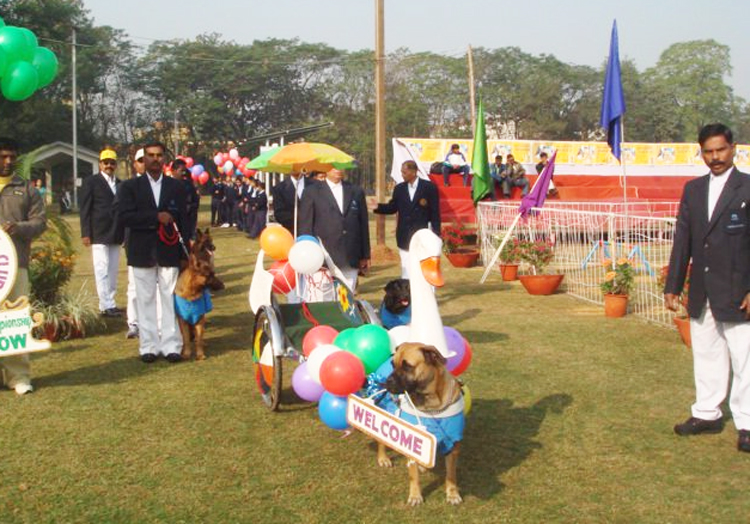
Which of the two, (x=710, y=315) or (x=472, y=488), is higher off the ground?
(x=710, y=315)

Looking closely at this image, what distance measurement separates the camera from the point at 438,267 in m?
4.53

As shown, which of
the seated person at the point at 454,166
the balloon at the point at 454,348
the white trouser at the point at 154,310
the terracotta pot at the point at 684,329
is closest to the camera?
the balloon at the point at 454,348

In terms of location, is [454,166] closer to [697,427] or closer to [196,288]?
[196,288]

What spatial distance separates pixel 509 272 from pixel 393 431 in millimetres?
9763

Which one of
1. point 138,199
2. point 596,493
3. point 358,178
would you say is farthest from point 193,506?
point 358,178

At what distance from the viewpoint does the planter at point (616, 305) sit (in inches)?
393

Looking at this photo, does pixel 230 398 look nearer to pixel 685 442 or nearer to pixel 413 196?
pixel 685 442

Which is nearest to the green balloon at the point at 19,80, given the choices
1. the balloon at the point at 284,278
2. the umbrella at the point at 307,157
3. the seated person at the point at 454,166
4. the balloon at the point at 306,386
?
the umbrella at the point at 307,157

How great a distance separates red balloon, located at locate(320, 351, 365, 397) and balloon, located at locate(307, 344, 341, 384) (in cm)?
18

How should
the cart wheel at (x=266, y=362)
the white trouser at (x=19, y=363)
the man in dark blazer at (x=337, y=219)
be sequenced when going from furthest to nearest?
the man in dark blazer at (x=337, y=219) → the white trouser at (x=19, y=363) → the cart wheel at (x=266, y=362)

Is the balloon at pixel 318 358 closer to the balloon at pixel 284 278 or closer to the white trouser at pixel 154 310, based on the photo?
the balloon at pixel 284 278

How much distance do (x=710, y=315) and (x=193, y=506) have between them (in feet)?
11.5

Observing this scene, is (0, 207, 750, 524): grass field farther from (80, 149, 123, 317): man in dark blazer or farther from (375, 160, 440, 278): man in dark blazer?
(375, 160, 440, 278): man in dark blazer

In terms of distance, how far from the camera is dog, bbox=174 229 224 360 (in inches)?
296
